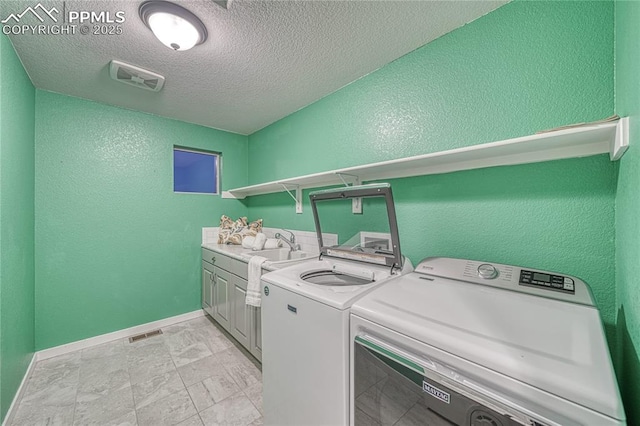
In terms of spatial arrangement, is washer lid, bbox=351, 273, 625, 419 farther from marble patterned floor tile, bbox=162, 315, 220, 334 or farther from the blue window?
the blue window

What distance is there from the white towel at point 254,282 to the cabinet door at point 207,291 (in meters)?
1.05

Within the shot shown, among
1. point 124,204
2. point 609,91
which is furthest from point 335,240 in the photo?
point 124,204

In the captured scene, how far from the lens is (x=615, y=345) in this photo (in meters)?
0.98

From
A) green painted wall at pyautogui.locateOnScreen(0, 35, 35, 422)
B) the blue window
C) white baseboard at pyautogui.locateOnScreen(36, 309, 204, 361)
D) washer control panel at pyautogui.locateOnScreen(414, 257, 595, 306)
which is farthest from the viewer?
the blue window

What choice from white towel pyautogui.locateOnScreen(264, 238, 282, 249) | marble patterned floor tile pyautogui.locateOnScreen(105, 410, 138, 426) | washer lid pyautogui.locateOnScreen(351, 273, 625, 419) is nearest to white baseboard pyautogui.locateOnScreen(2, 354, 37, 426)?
marble patterned floor tile pyautogui.locateOnScreen(105, 410, 138, 426)

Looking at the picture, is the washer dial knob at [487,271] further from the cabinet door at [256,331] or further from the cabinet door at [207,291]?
the cabinet door at [207,291]

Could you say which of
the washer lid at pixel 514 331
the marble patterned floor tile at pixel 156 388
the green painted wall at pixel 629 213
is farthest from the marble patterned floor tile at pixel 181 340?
the green painted wall at pixel 629 213

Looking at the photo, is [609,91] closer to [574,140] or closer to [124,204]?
[574,140]

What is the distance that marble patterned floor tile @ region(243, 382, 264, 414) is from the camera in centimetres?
164

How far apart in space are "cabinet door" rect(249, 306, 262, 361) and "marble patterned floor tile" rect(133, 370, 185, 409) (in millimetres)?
570

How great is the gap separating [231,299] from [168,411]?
869 millimetres

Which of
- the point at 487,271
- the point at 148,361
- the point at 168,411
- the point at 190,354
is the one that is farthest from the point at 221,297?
the point at 487,271

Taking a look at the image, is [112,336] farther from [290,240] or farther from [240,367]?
[290,240]

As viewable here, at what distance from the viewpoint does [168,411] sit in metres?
1.58
